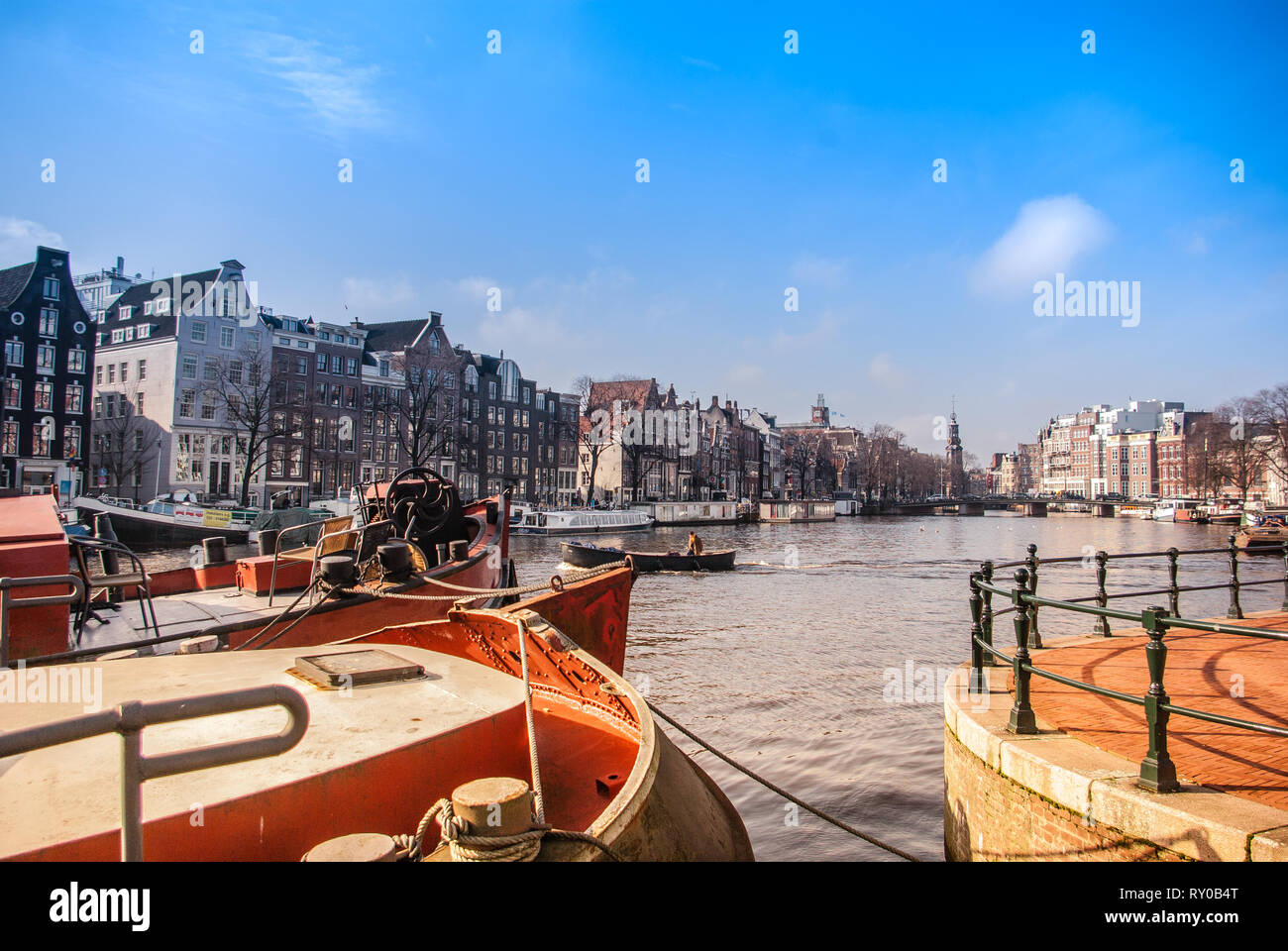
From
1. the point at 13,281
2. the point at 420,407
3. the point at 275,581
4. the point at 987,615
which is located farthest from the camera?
the point at 420,407

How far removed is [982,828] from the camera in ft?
17.5

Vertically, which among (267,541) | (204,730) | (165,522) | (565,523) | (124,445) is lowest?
(565,523)

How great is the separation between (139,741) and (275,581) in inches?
412

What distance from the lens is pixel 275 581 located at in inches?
458

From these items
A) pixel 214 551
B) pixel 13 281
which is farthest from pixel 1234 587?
pixel 13 281

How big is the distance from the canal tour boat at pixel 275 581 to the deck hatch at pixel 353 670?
78 cm

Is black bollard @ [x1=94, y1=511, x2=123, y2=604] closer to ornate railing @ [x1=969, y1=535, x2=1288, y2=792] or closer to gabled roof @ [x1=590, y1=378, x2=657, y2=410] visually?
ornate railing @ [x1=969, y1=535, x2=1288, y2=792]

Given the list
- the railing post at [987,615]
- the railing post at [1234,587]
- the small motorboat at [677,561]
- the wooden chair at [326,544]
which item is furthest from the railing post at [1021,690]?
the small motorboat at [677,561]

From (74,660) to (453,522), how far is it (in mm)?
8854

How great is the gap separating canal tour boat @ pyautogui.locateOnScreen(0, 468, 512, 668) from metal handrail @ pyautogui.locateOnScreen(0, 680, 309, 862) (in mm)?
3868

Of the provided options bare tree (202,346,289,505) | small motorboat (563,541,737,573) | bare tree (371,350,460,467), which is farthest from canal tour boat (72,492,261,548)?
bare tree (371,350,460,467)

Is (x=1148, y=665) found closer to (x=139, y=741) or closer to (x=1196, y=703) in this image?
(x=1196, y=703)
